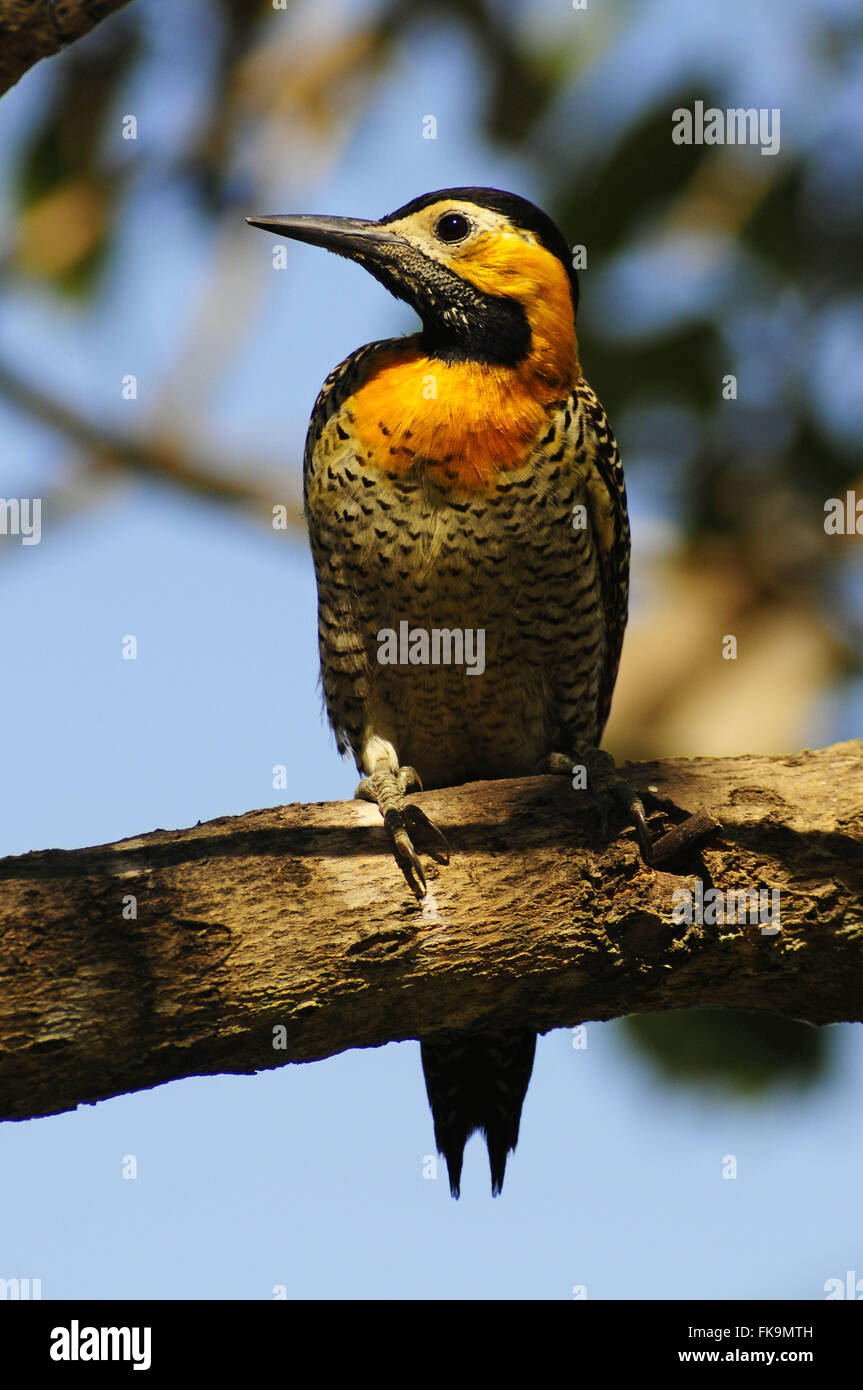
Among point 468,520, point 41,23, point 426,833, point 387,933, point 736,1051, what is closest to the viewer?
point 41,23

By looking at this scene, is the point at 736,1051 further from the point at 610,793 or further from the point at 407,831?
the point at 407,831

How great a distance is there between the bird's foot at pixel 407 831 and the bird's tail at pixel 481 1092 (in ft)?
3.94

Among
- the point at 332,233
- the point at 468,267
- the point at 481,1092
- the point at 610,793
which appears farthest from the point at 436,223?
the point at 481,1092

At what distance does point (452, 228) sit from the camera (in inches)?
223

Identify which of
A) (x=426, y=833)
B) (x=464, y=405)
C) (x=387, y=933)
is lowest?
(x=387, y=933)

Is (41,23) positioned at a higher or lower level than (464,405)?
higher

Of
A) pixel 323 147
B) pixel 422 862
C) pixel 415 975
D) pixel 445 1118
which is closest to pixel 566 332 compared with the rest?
pixel 422 862

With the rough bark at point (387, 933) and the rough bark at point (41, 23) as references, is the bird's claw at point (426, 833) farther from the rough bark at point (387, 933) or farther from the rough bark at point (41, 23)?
the rough bark at point (41, 23)

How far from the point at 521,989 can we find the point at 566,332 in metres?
2.89

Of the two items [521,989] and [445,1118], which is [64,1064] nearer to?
[521,989]

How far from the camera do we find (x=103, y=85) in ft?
28.8

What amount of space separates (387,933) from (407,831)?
0.50 m

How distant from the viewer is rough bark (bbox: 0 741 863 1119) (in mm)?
3768

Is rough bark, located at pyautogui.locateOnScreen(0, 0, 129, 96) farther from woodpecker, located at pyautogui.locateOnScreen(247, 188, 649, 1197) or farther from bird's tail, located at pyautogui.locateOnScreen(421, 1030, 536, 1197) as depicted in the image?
bird's tail, located at pyautogui.locateOnScreen(421, 1030, 536, 1197)
